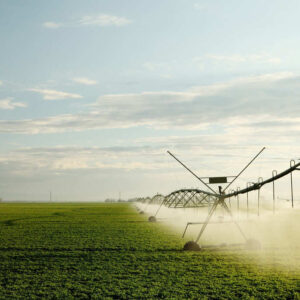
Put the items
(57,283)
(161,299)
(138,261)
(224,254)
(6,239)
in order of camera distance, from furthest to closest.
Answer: (6,239)
(224,254)
(138,261)
(57,283)
(161,299)

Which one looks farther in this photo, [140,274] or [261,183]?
[261,183]

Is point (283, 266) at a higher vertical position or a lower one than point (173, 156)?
lower

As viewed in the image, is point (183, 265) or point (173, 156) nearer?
point (183, 265)

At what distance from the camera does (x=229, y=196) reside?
1934 cm

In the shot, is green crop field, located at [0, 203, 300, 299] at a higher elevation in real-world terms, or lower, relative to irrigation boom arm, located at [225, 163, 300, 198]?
lower

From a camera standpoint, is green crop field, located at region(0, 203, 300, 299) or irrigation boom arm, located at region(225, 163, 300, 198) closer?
green crop field, located at region(0, 203, 300, 299)

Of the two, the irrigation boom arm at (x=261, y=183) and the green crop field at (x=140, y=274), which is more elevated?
the irrigation boom arm at (x=261, y=183)

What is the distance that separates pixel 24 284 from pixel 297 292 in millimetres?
7710

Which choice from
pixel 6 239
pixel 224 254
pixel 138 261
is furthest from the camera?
pixel 6 239

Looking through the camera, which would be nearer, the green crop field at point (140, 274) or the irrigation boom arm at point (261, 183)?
the green crop field at point (140, 274)

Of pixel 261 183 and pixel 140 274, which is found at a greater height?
pixel 261 183

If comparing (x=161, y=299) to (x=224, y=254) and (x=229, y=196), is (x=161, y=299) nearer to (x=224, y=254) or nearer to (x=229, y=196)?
(x=224, y=254)

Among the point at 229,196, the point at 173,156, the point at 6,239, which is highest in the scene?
the point at 173,156

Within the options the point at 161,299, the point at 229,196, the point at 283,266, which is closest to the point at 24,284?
the point at 161,299
